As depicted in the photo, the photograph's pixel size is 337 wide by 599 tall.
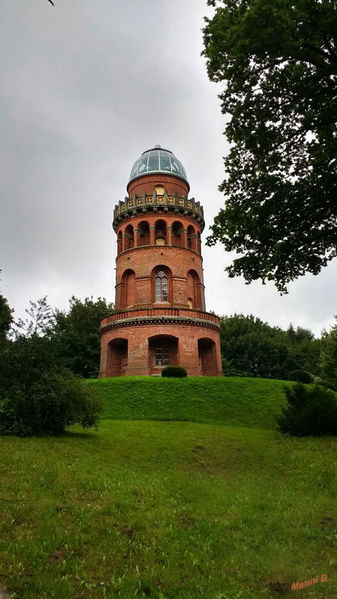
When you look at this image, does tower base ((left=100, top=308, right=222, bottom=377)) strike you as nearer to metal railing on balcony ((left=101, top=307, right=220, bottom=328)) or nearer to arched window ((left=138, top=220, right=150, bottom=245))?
metal railing on balcony ((left=101, top=307, right=220, bottom=328))

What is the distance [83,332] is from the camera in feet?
138

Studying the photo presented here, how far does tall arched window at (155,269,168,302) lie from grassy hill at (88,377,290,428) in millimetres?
9037

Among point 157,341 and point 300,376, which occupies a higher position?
point 157,341

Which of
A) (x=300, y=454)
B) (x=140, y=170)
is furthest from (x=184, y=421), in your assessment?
(x=140, y=170)

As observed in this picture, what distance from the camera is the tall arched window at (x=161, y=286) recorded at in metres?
32.3

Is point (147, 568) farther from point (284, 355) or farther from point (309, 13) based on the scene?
point (284, 355)

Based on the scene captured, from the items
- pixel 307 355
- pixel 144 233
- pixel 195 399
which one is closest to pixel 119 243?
pixel 144 233

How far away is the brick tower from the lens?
29312mm

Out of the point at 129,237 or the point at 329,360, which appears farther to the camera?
the point at 329,360

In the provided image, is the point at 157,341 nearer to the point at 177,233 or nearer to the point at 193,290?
the point at 193,290

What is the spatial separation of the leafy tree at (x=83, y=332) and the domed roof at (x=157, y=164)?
597 inches

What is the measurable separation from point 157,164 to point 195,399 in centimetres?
2324

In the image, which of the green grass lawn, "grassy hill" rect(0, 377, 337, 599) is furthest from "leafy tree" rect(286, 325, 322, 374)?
the green grass lawn

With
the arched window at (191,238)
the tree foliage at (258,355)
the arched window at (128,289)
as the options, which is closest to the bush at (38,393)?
the arched window at (128,289)
